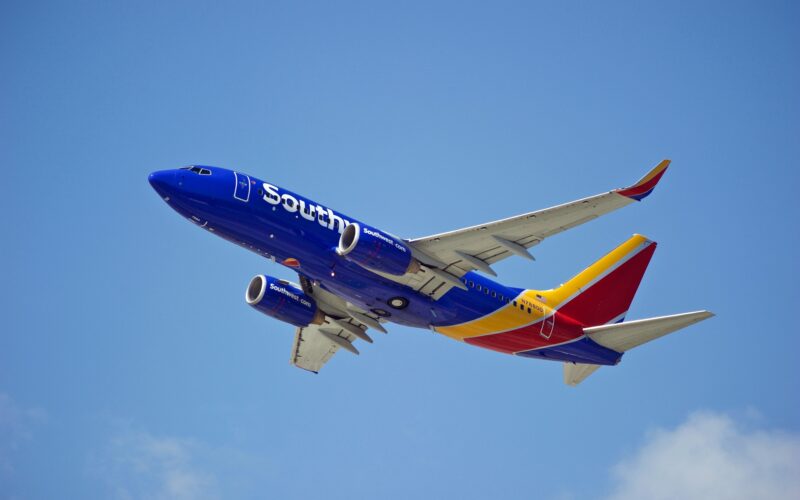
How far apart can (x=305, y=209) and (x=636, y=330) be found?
16.3m

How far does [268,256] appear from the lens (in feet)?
135

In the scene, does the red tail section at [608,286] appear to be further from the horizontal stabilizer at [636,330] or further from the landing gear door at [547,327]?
the horizontal stabilizer at [636,330]

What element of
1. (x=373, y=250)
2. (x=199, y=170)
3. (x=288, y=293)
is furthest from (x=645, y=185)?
(x=288, y=293)

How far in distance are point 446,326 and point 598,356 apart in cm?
775

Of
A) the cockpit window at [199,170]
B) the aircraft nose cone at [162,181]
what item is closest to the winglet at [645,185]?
the cockpit window at [199,170]

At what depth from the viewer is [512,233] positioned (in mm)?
39438

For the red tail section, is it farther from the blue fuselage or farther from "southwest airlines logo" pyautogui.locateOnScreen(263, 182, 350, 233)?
"southwest airlines logo" pyautogui.locateOnScreen(263, 182, 350, 233)

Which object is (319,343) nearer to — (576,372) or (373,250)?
(373,250)

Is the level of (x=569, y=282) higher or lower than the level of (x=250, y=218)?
higher

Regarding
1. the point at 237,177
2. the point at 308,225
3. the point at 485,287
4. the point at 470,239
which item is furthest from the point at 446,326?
the point at 237,177

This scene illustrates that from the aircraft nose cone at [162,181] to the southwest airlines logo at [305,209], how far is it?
3.86 metres

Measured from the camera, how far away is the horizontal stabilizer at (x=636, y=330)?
40969 mm

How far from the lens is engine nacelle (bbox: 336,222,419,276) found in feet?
128

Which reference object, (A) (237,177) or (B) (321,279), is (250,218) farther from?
(B) (321,279)
